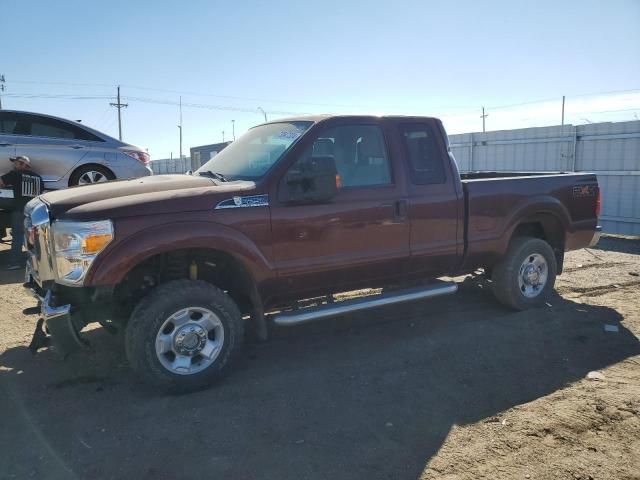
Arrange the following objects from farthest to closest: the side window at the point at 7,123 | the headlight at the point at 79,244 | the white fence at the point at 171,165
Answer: the white fence at the point at 171,165
the side window at the point at 7,123
the headlight at the point at 79,244

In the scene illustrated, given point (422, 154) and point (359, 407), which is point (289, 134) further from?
point (359, 407)

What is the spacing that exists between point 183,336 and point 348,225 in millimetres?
1564

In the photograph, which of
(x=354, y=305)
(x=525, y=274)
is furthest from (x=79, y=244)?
(x=525, y=274)

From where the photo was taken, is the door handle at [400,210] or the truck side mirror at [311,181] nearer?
the truck side mirror at [311,181]

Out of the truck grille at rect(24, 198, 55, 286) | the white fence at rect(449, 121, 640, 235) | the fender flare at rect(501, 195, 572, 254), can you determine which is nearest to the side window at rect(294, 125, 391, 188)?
the fender flare at rect(501, 195, 572, 254)

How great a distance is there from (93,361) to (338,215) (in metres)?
2.37

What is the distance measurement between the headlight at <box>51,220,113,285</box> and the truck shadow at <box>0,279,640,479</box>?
958 mm

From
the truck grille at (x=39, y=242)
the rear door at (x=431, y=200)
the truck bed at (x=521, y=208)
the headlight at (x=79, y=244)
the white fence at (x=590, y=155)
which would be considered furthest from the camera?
the white fence at (x=590, y=155)

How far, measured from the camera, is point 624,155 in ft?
36.2

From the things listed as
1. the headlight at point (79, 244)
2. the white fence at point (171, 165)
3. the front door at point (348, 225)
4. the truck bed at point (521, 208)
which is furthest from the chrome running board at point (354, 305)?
the white fence at point (171, 165)

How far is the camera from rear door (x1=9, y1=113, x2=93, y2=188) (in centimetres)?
793

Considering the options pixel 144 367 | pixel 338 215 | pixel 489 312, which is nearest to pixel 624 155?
pixel 489 312

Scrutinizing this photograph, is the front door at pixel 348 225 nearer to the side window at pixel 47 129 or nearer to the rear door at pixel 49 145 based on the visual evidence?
the rear door at pixel 49 145

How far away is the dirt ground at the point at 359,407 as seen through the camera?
2.91 meters
